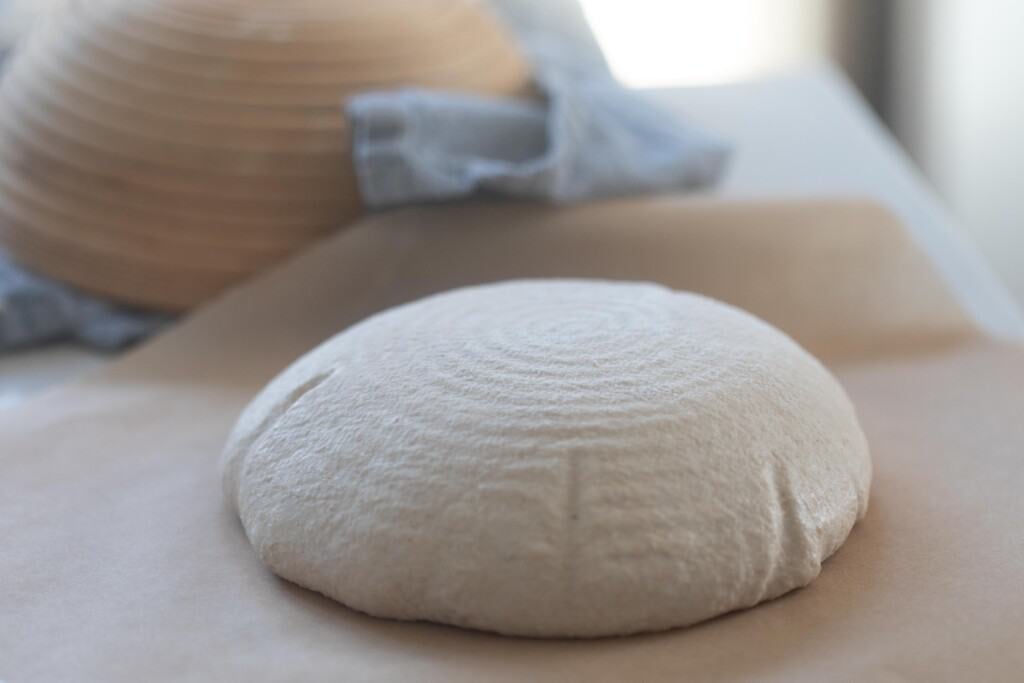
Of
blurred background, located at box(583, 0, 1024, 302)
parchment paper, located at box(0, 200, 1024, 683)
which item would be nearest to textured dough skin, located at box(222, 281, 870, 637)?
parchment paper, located at box(0, 200, 1024, 683)

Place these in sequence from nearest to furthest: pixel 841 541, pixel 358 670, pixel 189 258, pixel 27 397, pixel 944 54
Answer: pixel 358 670 → pixel 841 541 → pixel 27 397 → pixel 189 258 → pixel 944 54

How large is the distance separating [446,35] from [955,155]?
1.63 meters

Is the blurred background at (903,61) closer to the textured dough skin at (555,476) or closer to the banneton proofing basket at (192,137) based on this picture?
the banneton proofing basket at (192,137)

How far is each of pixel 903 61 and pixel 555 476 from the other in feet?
7.43

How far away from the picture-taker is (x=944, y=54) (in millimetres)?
2588

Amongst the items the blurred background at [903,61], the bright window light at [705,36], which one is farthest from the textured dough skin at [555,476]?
the bright window light at [705,36]

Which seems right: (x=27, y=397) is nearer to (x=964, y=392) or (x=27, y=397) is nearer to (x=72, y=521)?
(x=72, y=521)

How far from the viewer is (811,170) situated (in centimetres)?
158

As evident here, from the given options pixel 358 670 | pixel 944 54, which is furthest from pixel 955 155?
pixel 358 670

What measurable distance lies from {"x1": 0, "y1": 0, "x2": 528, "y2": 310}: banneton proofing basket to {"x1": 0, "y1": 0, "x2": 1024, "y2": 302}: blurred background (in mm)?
1334

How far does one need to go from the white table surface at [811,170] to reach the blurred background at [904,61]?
0.57 meters

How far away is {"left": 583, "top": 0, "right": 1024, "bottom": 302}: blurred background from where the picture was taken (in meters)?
2.46

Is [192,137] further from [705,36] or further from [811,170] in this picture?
[705,36]

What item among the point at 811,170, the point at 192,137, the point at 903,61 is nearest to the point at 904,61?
the point at 903,61
